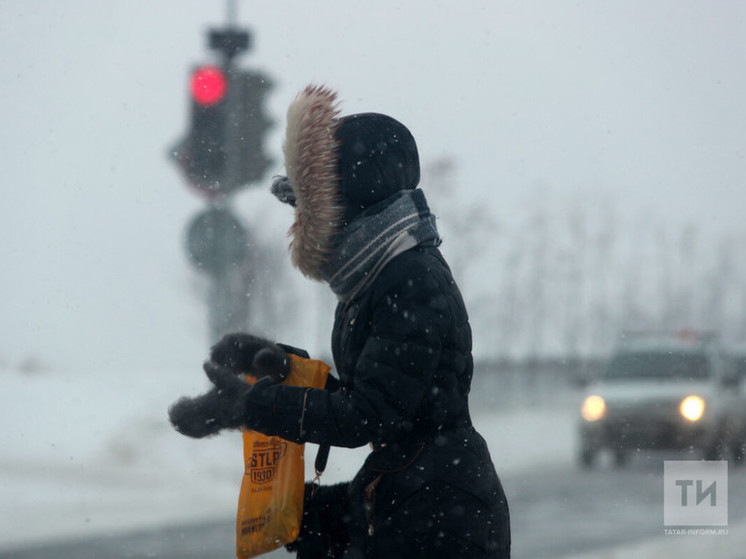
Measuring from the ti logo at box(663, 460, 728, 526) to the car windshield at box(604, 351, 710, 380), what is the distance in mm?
1849

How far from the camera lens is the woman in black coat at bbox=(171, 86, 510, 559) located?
2.05 metres

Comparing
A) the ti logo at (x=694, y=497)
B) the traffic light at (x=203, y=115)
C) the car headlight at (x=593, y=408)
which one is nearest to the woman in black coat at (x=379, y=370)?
the traffic light at (x=203, y=115)

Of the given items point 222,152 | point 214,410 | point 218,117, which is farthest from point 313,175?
point 222,152

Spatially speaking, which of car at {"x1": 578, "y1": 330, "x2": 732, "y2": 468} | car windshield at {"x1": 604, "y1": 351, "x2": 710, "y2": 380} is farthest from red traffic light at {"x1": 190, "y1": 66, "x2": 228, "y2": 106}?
car windshield at {"x1": 604, "y1": 351, "x2": 710, "y2": 380}

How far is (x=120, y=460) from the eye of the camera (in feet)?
40.7

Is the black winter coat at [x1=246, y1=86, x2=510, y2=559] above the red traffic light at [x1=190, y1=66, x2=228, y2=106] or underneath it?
underneath

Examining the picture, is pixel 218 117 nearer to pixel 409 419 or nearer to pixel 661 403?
pixel 409 419

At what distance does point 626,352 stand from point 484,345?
19.6 metres

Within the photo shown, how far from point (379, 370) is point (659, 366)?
39.1ft

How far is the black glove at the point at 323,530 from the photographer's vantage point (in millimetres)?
2275

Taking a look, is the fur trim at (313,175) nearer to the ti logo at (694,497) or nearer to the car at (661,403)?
the ti logo at (694,497)

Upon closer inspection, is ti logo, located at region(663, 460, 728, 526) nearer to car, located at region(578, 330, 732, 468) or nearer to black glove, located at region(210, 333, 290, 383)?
car, located at region(578, 330, 732, 468)

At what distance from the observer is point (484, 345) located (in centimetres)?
3378

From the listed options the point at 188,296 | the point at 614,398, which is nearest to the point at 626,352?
the point at 614,398
